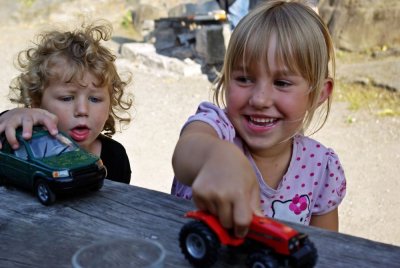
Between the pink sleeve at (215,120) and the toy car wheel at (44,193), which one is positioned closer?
the toy car wheel at (44,193)

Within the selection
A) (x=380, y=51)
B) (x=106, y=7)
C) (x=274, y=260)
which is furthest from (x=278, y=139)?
(x=106, y=7)

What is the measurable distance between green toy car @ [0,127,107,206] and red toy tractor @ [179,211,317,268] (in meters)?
0.56

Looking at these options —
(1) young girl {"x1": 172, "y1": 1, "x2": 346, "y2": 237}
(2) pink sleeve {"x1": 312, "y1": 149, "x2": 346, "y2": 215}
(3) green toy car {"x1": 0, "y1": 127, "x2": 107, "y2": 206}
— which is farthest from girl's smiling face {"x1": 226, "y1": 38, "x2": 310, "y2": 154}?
(3) green toy car {"x1": 0, "y1": 127, "x2": 107, "y2": 206}

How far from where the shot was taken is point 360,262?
1.21m

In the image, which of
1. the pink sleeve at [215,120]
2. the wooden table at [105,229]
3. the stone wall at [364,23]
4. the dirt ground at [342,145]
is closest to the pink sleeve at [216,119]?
the pink sleeve at [215,120]

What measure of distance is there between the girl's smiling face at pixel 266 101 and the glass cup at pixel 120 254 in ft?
2.61

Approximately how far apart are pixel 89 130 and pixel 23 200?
79 cm

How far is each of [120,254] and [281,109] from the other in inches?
35.5

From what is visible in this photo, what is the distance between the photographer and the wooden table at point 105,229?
1.25m

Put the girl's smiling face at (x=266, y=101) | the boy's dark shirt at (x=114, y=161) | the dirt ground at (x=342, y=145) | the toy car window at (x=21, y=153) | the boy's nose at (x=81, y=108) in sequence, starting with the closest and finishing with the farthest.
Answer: the toy car window at (x=21, y=153) < the girl's smiling face at (x=266, y=101) < the boy's nose at (x=81, y=108) < the boy's dark shirt at (x=114, y=161) < the dirt ground at (x=342, y=145)

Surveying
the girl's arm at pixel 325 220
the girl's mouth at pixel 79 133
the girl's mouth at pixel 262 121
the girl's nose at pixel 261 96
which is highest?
the girl's nose at pixel 261 96

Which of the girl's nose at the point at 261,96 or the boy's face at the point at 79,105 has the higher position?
the girl's nose at the point at 261,96

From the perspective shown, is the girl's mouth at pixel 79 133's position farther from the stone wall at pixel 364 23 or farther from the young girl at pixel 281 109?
the stone wall at pixel 364 23

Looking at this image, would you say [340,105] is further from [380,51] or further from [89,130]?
[89,130]
